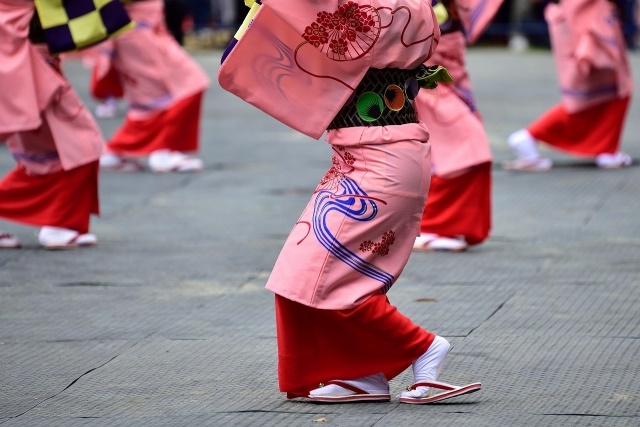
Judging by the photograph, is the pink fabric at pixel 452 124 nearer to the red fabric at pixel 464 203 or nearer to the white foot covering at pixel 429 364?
the red fabric at pixel 464 203

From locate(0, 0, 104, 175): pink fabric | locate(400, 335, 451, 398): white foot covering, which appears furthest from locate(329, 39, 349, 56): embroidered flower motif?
locate(0, 0, 104, 175): pink fabric

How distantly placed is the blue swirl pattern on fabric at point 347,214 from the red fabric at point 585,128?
19.3 ft

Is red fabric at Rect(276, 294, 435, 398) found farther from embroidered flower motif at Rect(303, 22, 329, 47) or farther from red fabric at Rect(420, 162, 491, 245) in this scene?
red fabric at Rect(420, 162, 491, 245)

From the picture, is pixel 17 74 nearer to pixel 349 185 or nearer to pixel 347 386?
pixel 349 185

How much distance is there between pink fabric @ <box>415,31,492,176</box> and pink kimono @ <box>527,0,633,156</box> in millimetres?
2845

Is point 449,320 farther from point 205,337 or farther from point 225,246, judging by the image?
point 225,246

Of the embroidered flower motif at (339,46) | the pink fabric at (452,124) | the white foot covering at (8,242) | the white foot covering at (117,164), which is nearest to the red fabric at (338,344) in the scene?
the embroidered flower motif at (339,46)

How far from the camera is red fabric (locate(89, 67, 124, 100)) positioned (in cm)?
1176

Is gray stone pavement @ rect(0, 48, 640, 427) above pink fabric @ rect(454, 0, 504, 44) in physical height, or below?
below

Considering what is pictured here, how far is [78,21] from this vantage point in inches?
280

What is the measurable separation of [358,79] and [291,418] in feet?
3.48

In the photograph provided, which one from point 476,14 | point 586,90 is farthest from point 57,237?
point 586,90

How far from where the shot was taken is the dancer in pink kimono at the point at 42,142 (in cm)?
701

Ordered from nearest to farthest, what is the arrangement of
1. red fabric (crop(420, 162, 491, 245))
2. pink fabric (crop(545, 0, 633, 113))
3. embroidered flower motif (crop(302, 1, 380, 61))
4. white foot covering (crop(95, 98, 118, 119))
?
embroidered flower motif (crop(302, 1, 380, 61)), red fabric (crop(420, 162, 491, 245)), pink fabric (crop(545, 0, 633, 113)), white foot covering (crop(95, 98, 118, 119))
